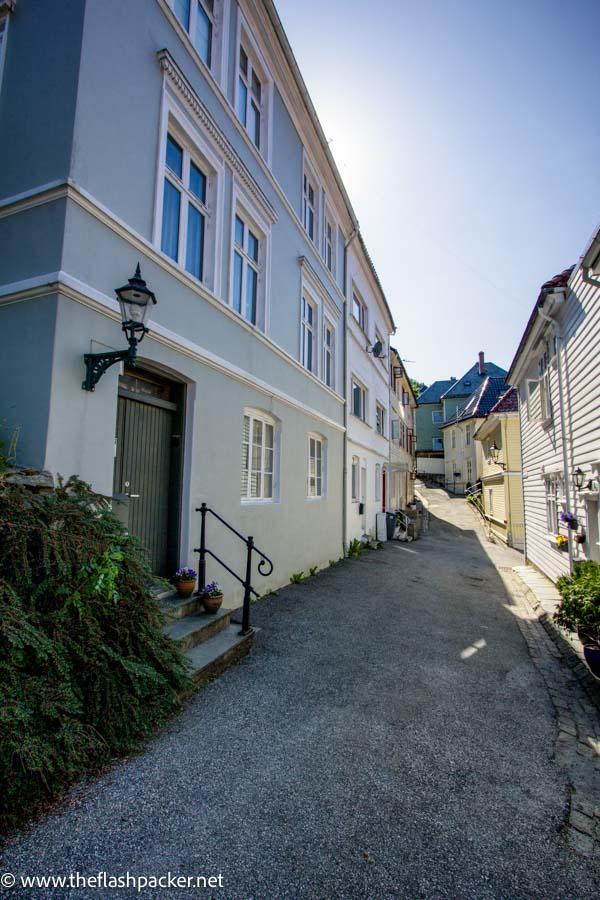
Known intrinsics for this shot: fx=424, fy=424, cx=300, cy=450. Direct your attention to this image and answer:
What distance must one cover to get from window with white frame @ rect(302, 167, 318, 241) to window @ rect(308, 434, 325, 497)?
16.1ft

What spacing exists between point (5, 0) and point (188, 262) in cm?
293

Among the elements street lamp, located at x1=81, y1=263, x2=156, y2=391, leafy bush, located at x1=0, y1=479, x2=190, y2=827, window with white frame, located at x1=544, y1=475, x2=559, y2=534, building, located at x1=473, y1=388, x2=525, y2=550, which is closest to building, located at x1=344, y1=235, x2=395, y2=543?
building, located at x1=473, y1=388, x2=525, y2=550

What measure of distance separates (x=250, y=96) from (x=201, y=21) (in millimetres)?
1454

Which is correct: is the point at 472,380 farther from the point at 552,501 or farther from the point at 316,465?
the point at 316,465

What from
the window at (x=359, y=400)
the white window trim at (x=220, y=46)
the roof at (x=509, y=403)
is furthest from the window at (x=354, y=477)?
the white window trim at (x=220, y=46)

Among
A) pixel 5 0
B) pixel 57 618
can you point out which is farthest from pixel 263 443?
pixel 5 0

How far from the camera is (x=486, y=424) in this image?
19844mm

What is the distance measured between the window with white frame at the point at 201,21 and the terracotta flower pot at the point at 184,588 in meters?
6.60

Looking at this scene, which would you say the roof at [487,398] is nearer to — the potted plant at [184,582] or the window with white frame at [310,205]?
the window with white frame at [310,205]

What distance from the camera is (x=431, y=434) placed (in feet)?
144

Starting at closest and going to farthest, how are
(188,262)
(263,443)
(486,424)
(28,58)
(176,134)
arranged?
(28,58) → (176,134) → (188,262) → (263,443) → (486,424)

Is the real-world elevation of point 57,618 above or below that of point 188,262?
below

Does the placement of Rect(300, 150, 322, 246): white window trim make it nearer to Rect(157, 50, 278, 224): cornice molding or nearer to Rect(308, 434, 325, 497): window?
Rect(157, 50, 278, 224): cornice molding

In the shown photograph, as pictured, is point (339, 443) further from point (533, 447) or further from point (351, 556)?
point (533, 447)
